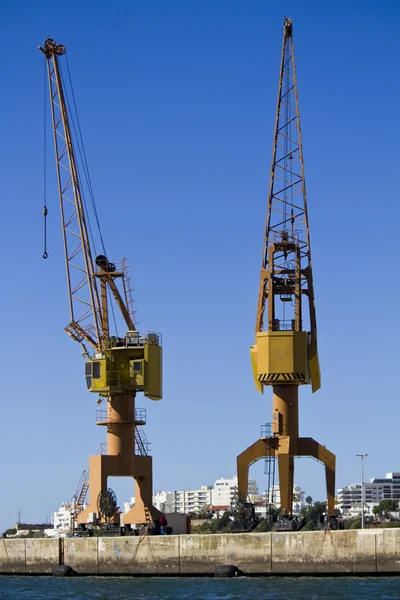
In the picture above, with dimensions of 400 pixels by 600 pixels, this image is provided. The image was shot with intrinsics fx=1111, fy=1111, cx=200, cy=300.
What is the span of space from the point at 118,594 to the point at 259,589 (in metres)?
6.00

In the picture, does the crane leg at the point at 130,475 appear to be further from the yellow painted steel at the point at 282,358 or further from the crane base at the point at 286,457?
the yellow painted steel at the point at 282,358

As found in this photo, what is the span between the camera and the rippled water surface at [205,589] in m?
43.0

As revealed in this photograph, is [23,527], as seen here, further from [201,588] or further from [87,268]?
[201,588]

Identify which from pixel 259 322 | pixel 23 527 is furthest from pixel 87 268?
pixel 23 527

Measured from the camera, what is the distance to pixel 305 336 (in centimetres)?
5862

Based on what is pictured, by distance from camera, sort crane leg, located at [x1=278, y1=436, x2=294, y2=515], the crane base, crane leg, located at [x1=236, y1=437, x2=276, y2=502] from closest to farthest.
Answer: crane leg, located at [x1=278, y1=436, x2=294, y2=515], the crane base, crane leg, located at [x1=236, y1=437, x2=276, y2=502]

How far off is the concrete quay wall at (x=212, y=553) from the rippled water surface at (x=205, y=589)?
1.14 meters

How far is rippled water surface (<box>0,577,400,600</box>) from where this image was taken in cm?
4303

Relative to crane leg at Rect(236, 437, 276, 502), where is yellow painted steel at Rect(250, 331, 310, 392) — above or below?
above

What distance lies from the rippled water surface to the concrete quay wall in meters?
1.14

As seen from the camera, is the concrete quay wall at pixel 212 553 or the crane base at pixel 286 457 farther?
the crane base at pixel 286 457

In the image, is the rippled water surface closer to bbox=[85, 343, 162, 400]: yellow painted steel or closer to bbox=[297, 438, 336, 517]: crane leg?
bbox=[297, 438, 336, 517]: crane leg

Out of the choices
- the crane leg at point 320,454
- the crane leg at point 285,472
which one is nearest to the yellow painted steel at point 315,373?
the crane leg at point 320,454

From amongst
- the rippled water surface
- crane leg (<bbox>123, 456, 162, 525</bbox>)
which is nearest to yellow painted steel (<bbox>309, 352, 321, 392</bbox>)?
crane leg (<bbox>123, 456, 162, 525</bbox>)
